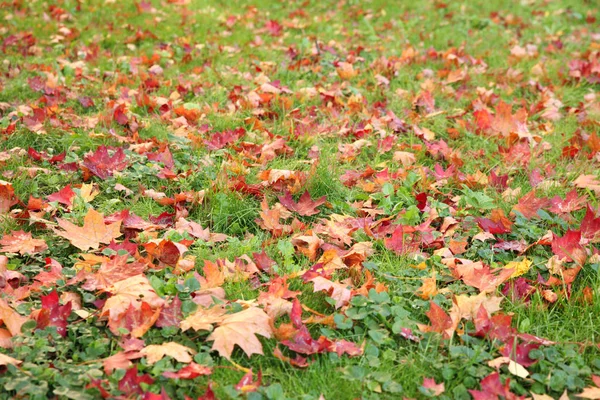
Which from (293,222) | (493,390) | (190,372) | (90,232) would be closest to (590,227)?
(493,390)

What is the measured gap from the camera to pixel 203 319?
1.98 m

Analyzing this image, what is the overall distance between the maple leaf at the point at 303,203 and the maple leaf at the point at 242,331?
0.85 metres

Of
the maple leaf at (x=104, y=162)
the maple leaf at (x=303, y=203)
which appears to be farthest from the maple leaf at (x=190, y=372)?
the maple leaf at (x=104, y=162)

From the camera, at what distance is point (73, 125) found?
348 cm

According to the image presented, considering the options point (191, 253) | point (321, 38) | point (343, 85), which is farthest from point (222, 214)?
point (321, 38)

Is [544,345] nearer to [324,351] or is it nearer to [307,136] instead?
[324,351]

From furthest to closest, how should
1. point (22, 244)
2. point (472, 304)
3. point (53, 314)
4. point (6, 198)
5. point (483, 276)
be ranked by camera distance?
point (6, 198) → point (22, 244) → point (483, 276) → point (472, 304) → point (53, 314)

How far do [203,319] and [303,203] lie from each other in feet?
3.21

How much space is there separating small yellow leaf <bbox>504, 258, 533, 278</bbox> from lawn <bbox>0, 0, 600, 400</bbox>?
0.02m

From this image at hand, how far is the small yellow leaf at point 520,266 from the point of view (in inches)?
91.4

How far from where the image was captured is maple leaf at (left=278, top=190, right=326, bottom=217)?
9.16 ft

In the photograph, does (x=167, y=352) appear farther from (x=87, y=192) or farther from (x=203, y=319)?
(x=87, y=192)

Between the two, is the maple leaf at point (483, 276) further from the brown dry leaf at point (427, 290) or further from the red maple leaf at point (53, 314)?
the red maple leaf at point (53, 314)

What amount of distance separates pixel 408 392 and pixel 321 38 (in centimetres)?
441
